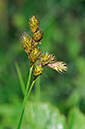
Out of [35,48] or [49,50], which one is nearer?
[35,48]

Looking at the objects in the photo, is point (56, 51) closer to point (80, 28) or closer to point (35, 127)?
point (80, 28)

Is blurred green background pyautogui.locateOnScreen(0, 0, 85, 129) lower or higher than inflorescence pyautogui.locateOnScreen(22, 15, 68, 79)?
higher

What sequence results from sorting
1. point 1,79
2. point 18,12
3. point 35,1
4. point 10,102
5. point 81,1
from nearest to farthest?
point 10,102 < point 1,79 < point 81,1 < point 35,1 < point 18,12

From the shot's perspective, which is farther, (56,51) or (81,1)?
(81,1)

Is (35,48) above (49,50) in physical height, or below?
below

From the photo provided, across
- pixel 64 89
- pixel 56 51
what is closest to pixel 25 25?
pixel 56 51

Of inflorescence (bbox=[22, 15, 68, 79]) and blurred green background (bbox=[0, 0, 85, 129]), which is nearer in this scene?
inflorescence (bbox=[22, 15, 68, 79])

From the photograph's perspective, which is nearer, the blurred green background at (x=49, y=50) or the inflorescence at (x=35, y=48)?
the inflorescence at (x=35, y=48)

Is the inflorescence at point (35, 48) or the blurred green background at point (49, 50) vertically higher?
the blurred green background at point (49, 50)
